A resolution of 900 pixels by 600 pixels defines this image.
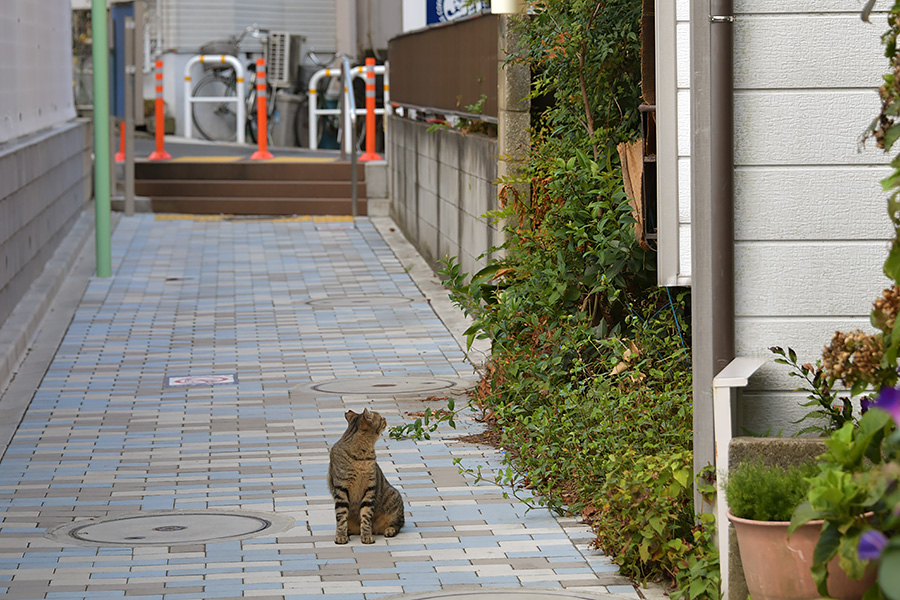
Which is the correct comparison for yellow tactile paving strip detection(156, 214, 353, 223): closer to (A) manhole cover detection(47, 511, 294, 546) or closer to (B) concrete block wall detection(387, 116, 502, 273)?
(B) concrete block wall detection(387, 116, 502, 273)

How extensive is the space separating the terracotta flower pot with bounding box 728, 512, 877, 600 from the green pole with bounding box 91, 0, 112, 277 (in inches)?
500

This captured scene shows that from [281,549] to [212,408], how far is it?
11.4 feet

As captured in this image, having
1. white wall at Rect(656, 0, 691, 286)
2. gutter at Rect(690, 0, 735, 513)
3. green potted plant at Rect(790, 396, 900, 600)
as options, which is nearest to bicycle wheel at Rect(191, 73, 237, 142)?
white wall at Rect(656, 0, 691, 286)

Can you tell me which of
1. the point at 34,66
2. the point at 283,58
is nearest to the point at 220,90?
the point at 283,58

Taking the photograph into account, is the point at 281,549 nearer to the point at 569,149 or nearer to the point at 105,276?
the point at 569,149

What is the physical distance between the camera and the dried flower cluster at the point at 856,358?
445cm

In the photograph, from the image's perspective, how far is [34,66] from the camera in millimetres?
17547

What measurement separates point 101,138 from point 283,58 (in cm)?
1622

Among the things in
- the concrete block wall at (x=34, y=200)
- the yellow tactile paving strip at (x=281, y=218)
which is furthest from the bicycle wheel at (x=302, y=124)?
the concrete block wall at (x=34, y=200)

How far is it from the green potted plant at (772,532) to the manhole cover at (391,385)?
560 cm

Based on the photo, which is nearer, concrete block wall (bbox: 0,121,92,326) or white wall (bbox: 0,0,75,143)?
concrete block wall (bbox: 0,121,92,326)

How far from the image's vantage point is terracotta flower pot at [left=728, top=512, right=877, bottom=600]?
4660 mm

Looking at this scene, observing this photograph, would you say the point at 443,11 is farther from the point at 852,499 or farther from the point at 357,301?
the point at 852,499

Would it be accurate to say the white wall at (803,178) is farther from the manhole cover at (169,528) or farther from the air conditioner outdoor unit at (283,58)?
the air conditioner outdoor unit at (283,58)
